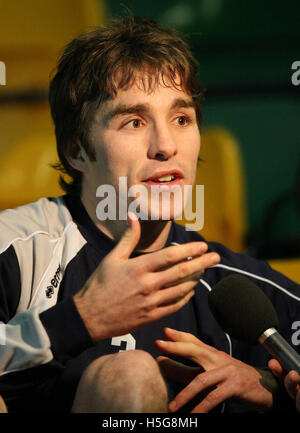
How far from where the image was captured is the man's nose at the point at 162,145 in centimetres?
98

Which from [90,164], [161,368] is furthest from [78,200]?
[161,368]

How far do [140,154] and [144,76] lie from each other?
14 cm

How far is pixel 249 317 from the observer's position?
2.75 feet

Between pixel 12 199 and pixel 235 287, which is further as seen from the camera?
pixel 12 199

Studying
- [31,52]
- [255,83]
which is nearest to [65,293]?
[31,52]

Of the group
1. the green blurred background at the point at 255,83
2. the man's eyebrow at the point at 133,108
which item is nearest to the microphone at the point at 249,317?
the man's eyebrow at the point at 133,108

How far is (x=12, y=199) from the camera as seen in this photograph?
178cm

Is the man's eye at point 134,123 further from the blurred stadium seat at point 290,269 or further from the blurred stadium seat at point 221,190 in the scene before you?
the blurred stadium seat at point 221,190

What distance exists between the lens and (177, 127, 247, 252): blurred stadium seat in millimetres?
1959

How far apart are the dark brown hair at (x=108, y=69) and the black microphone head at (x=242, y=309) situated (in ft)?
1.18

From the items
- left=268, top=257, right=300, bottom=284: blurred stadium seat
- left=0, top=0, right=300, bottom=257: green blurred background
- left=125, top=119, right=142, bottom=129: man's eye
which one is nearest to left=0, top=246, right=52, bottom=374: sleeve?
left=125, top=119, right=142, bottom=129: man's eye

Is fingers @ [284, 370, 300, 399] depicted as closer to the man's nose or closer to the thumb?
the thumb

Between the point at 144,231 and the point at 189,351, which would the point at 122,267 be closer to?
the point at 189,351
